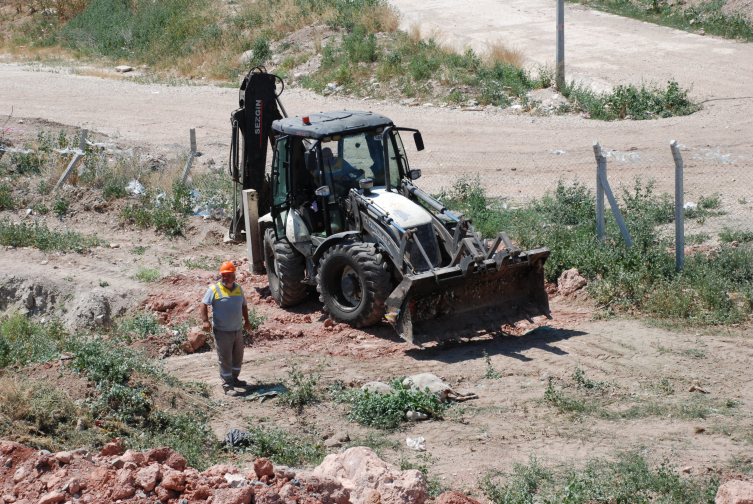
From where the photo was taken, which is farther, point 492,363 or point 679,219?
point 679,219

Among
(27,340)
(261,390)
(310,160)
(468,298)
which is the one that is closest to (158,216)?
(27,340)

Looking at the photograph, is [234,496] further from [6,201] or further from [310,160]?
[6,201]

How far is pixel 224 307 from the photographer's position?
7.89m

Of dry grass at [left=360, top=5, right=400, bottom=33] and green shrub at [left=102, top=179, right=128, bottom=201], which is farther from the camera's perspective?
dry grass at [left=360, top=5, right=400, bottom=33]

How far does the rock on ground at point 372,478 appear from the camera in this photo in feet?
17.5

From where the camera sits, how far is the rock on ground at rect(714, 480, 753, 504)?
16.7ft

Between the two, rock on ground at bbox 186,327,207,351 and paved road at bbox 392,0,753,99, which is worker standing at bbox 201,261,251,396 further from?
paved road at bbox 392,0,753,99

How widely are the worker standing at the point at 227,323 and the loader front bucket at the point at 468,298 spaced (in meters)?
1.71

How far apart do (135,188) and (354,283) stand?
6.93 m

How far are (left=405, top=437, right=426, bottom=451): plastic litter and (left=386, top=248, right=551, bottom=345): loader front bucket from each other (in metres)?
1.84

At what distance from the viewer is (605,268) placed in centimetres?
1021

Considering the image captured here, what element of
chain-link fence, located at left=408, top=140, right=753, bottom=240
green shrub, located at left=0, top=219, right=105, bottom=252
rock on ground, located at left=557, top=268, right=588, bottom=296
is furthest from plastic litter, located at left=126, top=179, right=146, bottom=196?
rock on ground, located at left=557, top=268, right=588, bottom=296

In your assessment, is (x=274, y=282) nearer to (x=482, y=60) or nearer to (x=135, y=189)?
(x=135, y=189)

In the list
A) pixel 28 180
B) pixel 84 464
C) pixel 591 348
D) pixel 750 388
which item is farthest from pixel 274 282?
pixel 28 180
